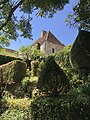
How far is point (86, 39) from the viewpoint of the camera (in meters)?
14.2

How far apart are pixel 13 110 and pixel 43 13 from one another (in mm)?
5462

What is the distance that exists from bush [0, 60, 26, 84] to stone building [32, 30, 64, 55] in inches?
1286

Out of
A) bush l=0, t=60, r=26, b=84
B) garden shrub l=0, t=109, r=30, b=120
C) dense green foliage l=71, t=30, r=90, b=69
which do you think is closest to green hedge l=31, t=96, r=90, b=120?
garden shrub l=0, t=109, r=30, b=120

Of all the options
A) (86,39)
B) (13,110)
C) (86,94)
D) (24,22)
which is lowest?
(13,110)

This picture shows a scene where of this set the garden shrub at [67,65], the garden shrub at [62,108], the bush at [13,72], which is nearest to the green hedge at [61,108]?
the garden shrub at [62,108]

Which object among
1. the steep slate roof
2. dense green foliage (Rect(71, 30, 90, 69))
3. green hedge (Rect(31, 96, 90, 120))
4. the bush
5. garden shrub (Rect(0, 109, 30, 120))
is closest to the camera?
green hedge (Rect(31, 96, 90, 120))

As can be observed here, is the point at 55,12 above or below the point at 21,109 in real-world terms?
above

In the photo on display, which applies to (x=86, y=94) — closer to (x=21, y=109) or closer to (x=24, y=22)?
(x=21, y=109)

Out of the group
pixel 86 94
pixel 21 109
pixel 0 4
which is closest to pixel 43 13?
pixel 0 4

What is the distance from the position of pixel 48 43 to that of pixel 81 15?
121 ft

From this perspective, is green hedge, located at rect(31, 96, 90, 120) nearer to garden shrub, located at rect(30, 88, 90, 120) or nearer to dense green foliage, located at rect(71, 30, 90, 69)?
garden shrub, located at rect(30, 88, 90, 120)

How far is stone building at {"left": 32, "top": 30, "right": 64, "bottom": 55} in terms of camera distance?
50.5m

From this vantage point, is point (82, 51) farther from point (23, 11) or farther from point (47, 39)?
point (47, 39)

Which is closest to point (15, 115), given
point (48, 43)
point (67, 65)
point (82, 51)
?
point (82, 51)
